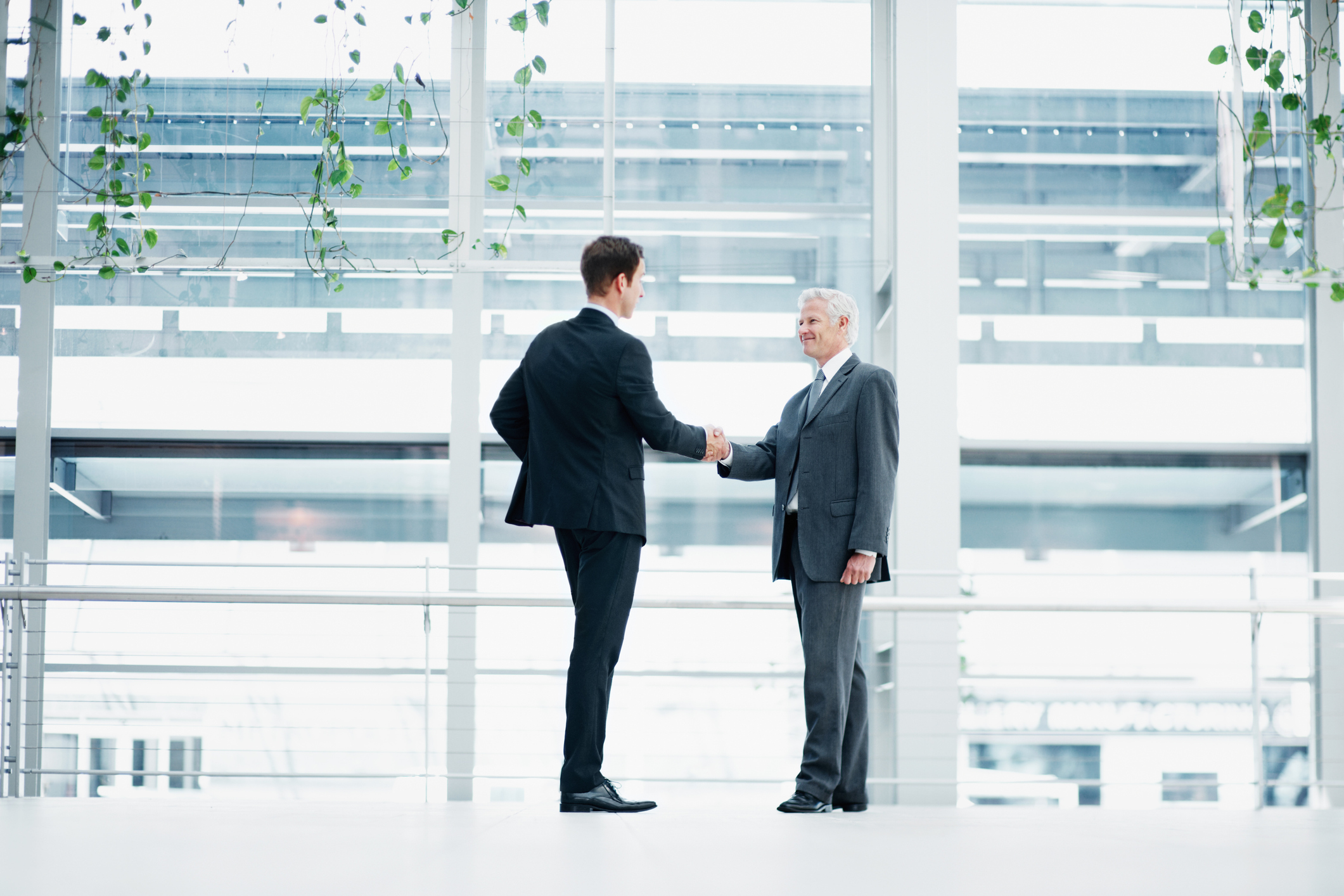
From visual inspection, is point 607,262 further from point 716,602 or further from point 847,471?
point 716,602

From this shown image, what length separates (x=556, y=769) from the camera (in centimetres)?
413

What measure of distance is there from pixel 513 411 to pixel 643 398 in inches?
12.1

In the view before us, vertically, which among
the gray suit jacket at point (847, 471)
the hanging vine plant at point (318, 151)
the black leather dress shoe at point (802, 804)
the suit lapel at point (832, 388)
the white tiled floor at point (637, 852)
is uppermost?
the hanging vine plant at point (318, 151)

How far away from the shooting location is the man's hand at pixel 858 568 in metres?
2.60

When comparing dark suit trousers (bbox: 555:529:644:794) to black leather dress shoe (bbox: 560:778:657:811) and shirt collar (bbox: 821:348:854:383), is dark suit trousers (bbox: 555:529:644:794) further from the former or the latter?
shirt collar (bbox: 821:348:854:383)

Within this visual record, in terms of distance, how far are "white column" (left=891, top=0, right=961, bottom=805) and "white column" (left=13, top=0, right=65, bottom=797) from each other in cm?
277

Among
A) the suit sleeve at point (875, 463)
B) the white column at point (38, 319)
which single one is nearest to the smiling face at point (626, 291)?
the suit sleeve at point (875, 463)

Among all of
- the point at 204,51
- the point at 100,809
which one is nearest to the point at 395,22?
the point at 204,51

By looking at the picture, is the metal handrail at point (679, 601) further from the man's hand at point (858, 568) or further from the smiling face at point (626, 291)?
the smiling face at point (626, 291)

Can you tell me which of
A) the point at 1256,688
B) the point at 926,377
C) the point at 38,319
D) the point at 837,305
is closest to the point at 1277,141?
the point at 926,377

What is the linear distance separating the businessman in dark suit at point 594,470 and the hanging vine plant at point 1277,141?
7.67ft

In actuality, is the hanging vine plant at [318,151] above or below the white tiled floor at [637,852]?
above

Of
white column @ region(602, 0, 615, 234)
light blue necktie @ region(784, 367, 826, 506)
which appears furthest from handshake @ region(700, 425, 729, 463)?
white column @ region(602, 0, 615, 234)

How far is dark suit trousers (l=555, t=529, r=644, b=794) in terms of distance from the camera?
252 centimetres
